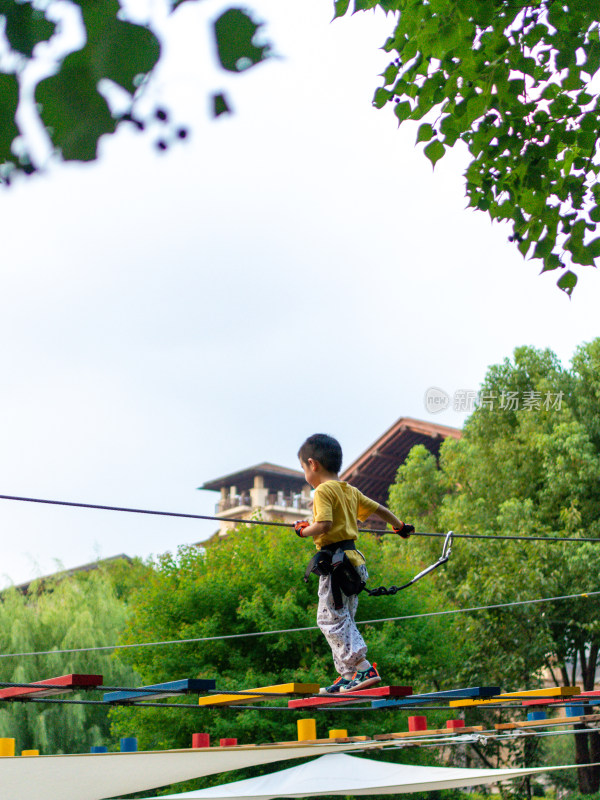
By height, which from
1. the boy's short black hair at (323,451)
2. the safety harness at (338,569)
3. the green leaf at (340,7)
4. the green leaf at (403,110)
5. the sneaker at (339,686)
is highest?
the green leaf at (340,7)

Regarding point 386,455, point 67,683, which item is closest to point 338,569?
point 67,683

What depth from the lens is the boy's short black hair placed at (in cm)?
516

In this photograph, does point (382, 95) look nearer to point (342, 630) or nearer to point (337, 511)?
point (337, 511)

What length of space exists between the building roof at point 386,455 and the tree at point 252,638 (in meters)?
10.2

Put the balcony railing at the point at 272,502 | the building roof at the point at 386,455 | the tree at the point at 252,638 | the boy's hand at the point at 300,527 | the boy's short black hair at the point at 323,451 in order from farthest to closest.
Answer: the balcony railing at the point at 272,502 → the building roof at the point at 386,455 → the tree at the point at 252,638 → the boy's short black hair at the point at 323,451 → the boy's hand at the point at 300,527

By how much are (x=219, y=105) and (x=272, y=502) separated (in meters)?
42.7

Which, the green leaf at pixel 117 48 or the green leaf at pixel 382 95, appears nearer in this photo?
the green leaf at pixel 117 48

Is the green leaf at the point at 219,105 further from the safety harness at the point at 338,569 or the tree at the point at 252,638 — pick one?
the tree at the point at 252,638

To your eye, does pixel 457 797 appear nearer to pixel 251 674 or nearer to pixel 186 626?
pixel 251 674

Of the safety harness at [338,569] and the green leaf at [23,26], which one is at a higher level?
the green leaf at [23,26]

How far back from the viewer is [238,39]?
170 cm

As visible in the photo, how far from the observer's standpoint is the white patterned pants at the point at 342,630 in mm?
5199

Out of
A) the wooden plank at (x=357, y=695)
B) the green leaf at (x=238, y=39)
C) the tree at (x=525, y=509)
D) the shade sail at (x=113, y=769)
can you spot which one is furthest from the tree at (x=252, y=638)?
the green leaf at (x=238, y=39)

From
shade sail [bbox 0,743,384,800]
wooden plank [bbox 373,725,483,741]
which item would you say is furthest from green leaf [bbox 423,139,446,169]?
wooden plank [bbox 373,725,483,741]
